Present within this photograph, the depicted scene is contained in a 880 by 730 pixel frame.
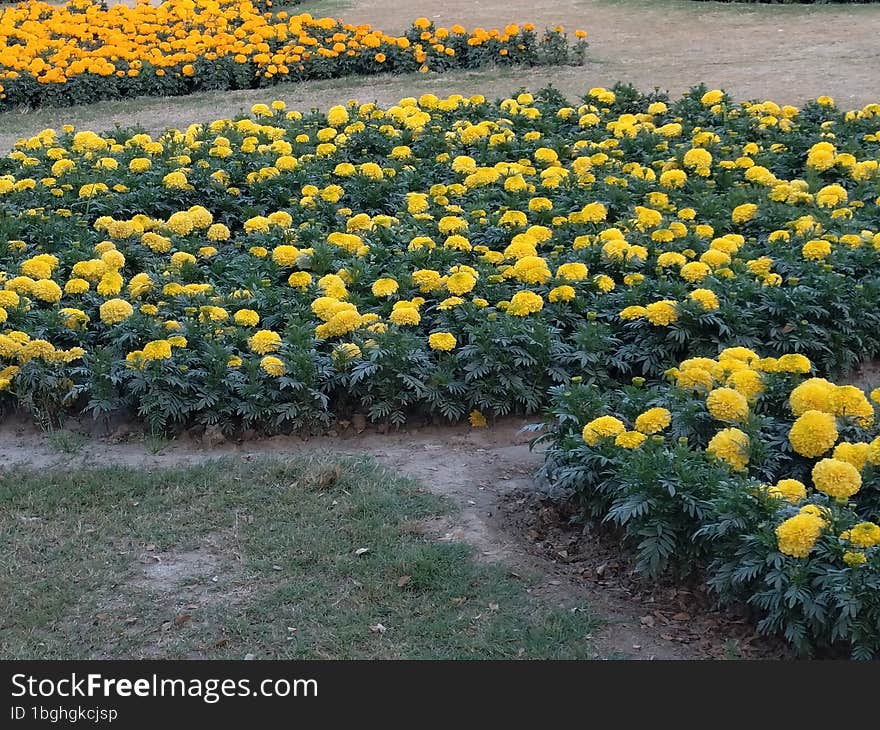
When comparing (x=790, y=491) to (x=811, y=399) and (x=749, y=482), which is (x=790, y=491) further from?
(x=811, y=399)

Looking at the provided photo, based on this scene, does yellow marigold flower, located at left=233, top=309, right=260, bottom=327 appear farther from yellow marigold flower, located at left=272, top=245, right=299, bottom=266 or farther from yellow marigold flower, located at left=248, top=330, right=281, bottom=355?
yellow marigold flower, located at left=272, top=245, right=299, bottom=266

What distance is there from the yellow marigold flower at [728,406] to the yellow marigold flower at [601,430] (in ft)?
1.19

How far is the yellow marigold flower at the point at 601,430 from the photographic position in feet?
14.3

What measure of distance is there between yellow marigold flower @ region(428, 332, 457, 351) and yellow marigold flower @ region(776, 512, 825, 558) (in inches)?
87.2

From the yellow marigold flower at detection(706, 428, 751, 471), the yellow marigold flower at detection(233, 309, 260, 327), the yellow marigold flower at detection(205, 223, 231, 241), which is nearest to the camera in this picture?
the yellow marigold flower at detection(706, 428, 751, 471)

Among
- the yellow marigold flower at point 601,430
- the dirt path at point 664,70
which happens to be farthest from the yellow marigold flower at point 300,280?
the dirt path at point 664,70

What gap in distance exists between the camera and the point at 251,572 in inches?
175

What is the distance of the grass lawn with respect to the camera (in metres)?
4.03

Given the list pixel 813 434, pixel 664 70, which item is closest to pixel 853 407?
pixel 813 434

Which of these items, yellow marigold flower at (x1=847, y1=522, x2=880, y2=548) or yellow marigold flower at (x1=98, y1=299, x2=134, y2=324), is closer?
yellow marigold flower at (x1=847, y1=522, x2=880, y2=548)

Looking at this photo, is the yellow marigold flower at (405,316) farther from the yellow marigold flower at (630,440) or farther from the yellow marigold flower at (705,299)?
the yellow marigold flower at (630,440)

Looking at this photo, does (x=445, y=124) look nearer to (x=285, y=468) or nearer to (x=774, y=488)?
(x=285, y=468)

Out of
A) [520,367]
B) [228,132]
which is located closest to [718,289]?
[520,367]

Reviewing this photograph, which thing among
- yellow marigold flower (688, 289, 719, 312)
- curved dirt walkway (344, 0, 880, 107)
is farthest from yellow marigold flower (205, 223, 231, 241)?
curved dirt walkway (344, 0, 880, 107)
